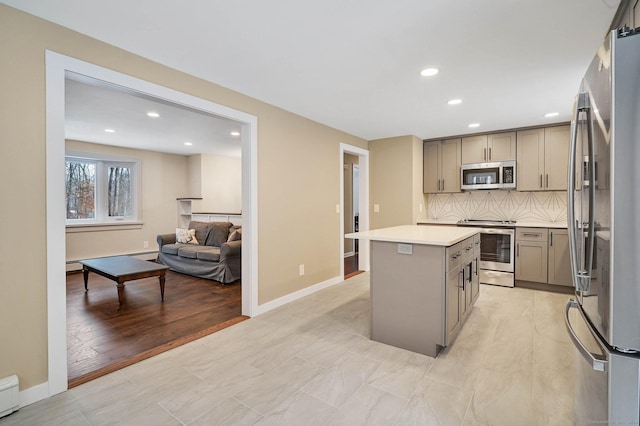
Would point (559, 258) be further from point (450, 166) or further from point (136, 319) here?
point (136, 319)

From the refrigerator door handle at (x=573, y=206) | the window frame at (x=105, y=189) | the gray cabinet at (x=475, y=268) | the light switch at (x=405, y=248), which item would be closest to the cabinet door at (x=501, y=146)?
the gray cabinet at (x=475, y=268)

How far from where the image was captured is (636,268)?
987 millimetres

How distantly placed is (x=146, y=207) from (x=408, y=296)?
6168mm

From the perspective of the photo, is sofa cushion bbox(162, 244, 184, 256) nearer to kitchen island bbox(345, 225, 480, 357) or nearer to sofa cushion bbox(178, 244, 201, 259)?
sofa cushion bbox(178, 244, 201, 259)

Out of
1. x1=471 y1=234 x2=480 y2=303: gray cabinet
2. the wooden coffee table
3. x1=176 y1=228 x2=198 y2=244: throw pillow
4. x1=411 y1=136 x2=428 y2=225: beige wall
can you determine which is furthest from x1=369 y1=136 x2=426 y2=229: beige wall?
the wooden coffee table

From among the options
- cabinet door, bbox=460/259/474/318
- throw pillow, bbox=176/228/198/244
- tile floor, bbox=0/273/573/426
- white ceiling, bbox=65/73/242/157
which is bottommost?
tile floor, bbox=0/273/573/426

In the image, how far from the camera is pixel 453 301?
2490mm

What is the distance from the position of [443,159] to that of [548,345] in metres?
3.37

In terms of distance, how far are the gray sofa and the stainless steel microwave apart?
3.84 metres

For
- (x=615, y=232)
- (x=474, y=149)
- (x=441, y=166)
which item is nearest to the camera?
(x=615, y=232)

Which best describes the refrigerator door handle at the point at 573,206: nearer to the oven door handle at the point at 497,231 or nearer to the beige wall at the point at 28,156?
the beige wall at the point at 28,156

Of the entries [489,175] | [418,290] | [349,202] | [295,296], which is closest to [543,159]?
[489,175]

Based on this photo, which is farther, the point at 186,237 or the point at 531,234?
the point at 186,237

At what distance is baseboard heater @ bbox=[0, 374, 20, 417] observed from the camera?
171cm
